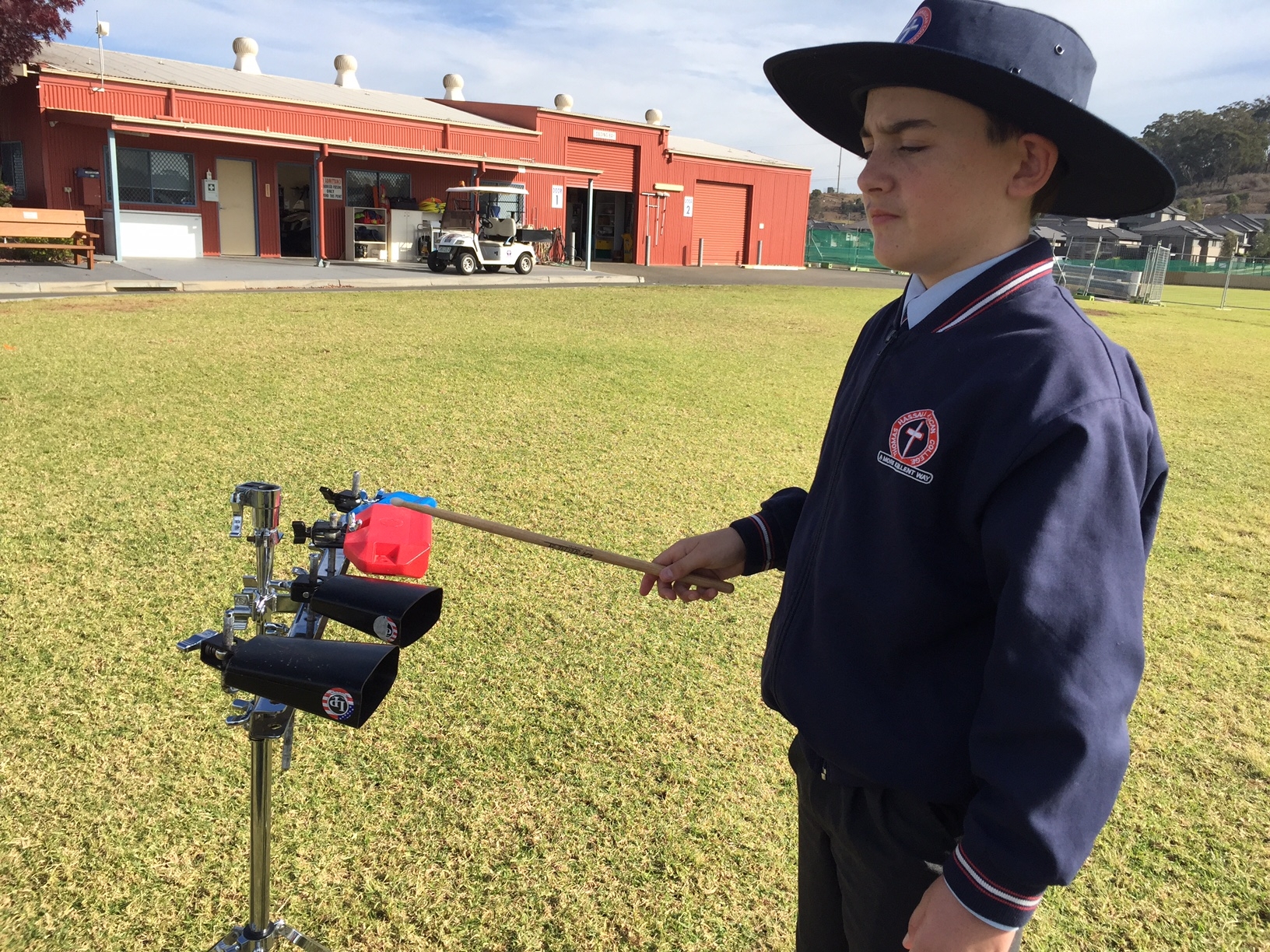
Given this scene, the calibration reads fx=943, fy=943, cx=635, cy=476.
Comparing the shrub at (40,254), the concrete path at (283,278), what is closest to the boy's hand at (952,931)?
the concrete path at (283,278)

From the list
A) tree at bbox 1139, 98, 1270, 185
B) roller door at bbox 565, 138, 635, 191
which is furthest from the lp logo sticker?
tree at bbox 1139, 98, 1270, 185

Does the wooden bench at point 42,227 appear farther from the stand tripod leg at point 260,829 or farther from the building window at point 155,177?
the stand tripod leg at point 260,829

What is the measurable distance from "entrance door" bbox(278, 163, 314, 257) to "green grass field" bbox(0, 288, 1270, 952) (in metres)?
19.2

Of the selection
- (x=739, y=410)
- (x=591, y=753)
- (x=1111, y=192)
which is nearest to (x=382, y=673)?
(x=1111, y=192)

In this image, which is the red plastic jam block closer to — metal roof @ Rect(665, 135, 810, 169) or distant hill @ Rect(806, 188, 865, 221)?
metal roof @ Rect(665, 135, 810, 169)

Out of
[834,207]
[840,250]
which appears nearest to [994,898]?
[840,250]

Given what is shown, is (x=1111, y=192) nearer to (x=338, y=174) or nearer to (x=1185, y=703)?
(x=1185, y=703)

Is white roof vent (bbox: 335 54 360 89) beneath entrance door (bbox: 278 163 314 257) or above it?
above

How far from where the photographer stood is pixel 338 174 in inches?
980

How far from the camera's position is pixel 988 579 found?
1253mm

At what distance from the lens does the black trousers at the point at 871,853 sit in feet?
4.61

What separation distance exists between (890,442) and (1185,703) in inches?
119

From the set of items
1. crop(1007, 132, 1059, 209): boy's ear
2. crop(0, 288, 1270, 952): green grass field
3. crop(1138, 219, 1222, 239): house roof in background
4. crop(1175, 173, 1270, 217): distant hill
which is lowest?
crop(0, 288, 1270, 952): green grass field

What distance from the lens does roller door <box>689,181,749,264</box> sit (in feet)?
117
